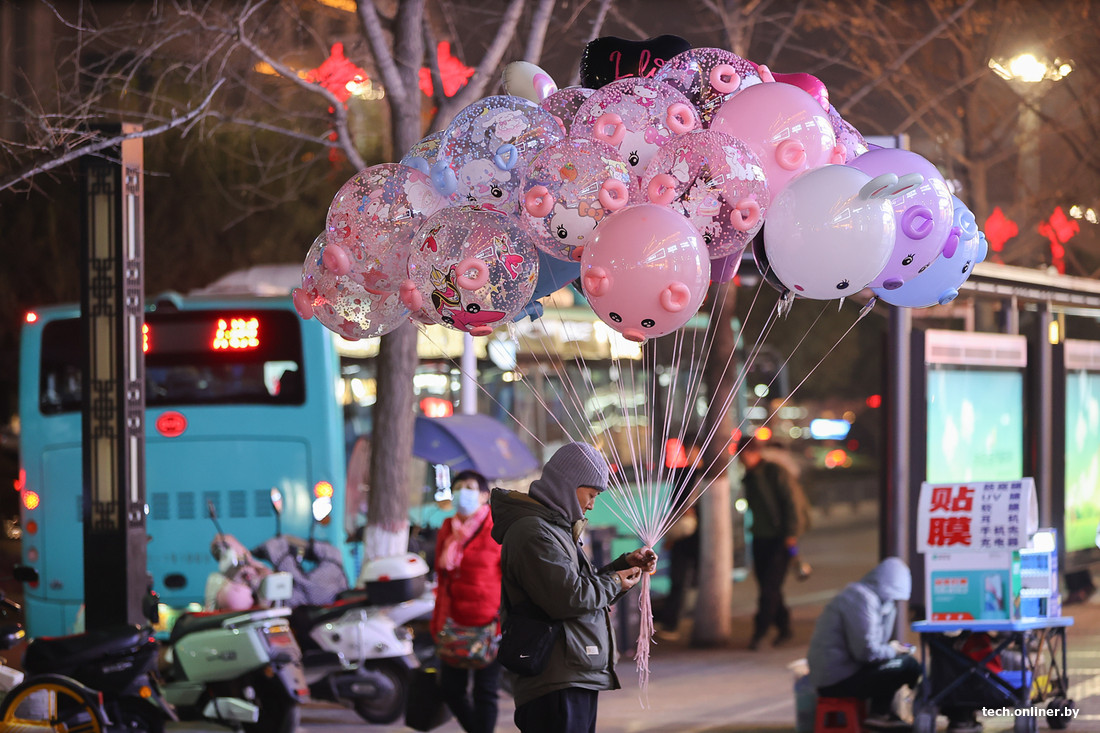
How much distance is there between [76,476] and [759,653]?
20.6 feet

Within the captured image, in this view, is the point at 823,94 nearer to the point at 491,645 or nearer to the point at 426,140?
the point at 426,140

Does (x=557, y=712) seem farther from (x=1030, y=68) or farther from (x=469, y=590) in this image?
(x=1030, y=68)

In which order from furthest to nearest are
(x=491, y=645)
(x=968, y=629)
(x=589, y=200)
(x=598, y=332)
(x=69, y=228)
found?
(x=69, y=228), (x=598, y=332), (x=968, y=629), (x=491, y=645), (x=589, y=200)

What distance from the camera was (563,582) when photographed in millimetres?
5676

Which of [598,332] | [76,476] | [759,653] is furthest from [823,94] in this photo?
[598,332]

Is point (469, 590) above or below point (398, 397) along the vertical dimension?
below

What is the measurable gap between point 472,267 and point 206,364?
23.2 feet

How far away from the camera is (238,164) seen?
23.1 meters

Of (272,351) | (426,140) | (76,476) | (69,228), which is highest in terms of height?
(69,228)

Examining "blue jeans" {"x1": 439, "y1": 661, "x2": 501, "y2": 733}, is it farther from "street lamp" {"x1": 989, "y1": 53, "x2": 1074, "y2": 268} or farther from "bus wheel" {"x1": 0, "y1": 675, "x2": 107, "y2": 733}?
"street lamp" {"x1": 989, "y1": 53, "x2": 1074, "y2": 268}

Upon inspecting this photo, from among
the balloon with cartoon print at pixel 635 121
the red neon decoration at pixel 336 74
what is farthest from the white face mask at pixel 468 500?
the red neon decoration at pixel 336 74

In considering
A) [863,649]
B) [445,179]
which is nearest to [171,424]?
[863,649]

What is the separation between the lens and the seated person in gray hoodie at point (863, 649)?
27.1ft

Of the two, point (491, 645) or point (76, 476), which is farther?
point (76, 476)
